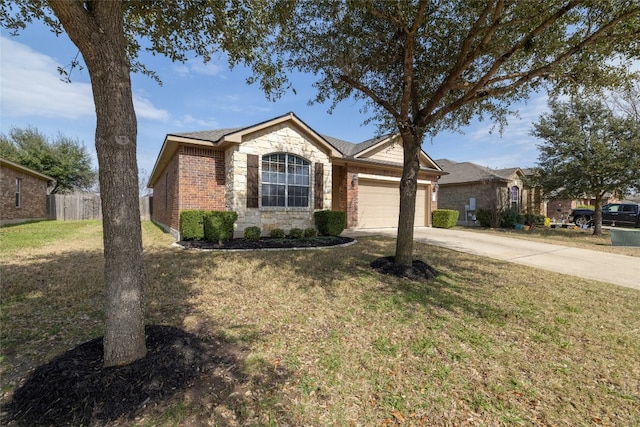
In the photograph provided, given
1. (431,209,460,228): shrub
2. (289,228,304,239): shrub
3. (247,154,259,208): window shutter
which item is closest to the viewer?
(247,154,259,208): window shutter

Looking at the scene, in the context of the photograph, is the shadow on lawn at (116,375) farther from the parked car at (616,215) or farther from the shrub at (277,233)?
the parked car at (616,215)

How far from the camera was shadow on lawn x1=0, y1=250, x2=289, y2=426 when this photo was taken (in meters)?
2.00

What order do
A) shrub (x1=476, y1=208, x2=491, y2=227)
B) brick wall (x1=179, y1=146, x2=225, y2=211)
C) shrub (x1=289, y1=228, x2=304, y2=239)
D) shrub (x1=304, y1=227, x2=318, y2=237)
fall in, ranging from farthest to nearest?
1. shrub (x1=476, y1=208, x2=491, y2=227)
2. shrub (x1=304, y1=227, x2=318, y2=237)
3. shrub (x1=289, y1=228, x2=304, y2=239)
4. brick wall (x1=179, y1=146, x2=225, y2=211)

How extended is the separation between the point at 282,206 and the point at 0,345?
8196mm

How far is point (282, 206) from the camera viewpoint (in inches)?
422

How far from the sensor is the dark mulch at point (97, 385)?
6.39 ft

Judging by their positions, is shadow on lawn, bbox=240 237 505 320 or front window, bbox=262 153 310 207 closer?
shadow on lawn, bbox=240 237 505 320

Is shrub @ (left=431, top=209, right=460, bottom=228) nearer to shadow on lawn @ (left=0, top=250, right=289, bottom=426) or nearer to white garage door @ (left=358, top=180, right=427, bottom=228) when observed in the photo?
white garage door @ (left=358, top=180, right=427, bottom=228)

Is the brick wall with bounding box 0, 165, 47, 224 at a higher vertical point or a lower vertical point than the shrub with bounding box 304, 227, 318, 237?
higher

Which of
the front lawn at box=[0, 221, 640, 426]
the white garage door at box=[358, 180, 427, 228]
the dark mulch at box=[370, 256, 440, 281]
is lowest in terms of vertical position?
the front lawn at box=[0, 221, 640, 426]

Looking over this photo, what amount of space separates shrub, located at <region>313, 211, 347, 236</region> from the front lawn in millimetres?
4701

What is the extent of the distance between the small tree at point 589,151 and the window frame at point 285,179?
13.2m

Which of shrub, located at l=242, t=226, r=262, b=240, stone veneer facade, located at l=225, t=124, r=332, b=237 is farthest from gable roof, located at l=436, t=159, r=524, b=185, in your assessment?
shrub, located at l=242, t=226, r=262, b=240

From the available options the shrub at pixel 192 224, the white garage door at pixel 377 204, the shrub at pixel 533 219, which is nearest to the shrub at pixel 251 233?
the shrub at pixel 192 224
